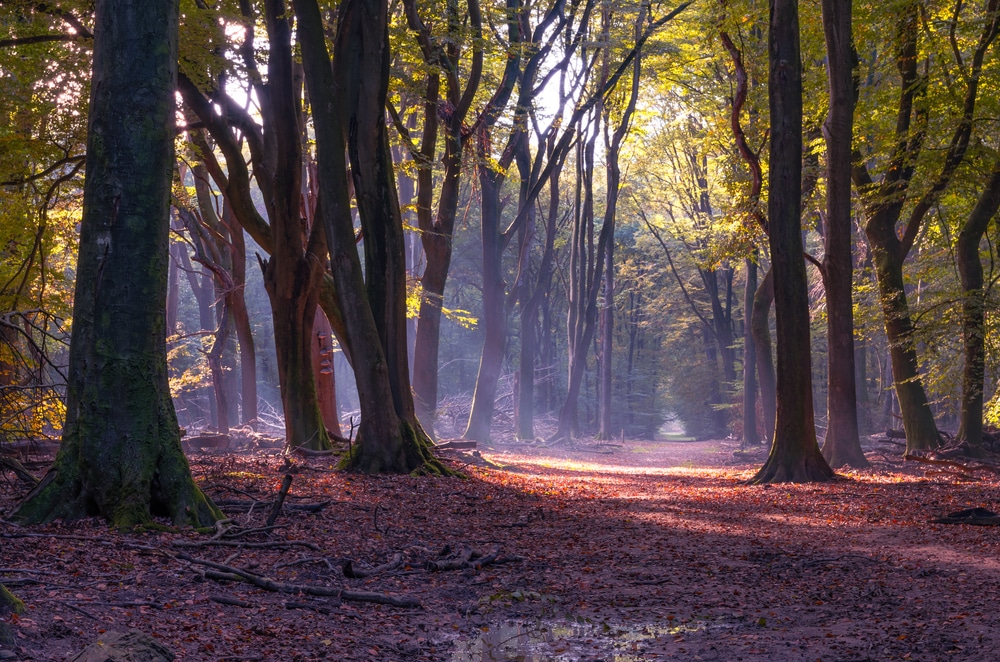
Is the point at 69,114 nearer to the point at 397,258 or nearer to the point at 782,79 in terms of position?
the point at 397,258

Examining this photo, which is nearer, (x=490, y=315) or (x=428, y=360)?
(x=428, y=360)

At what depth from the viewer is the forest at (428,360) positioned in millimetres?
5152

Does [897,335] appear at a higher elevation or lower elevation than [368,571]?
higher

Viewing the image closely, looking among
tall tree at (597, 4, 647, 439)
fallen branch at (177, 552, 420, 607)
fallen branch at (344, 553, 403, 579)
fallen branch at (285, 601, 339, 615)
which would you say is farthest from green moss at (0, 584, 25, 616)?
tall tree at (597, 4, 647, 439)

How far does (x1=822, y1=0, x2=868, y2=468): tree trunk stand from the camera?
45.6ft

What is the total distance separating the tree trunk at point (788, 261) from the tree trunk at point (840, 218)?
1.46 meters

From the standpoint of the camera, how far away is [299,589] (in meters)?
5.29

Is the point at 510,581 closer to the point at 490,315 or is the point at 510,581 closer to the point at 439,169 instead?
the point at 439,169

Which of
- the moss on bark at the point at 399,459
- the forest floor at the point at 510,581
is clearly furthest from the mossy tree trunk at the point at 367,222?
the forest floor at the point at 510,581

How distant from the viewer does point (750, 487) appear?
41.8ft

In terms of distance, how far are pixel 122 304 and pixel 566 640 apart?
402cm

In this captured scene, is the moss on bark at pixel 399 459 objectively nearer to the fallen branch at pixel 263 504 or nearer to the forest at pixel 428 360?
the forest at pixel 428 360

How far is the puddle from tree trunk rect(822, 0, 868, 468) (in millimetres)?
10003

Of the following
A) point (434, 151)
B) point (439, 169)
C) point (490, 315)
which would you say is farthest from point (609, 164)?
point (434, 151)
